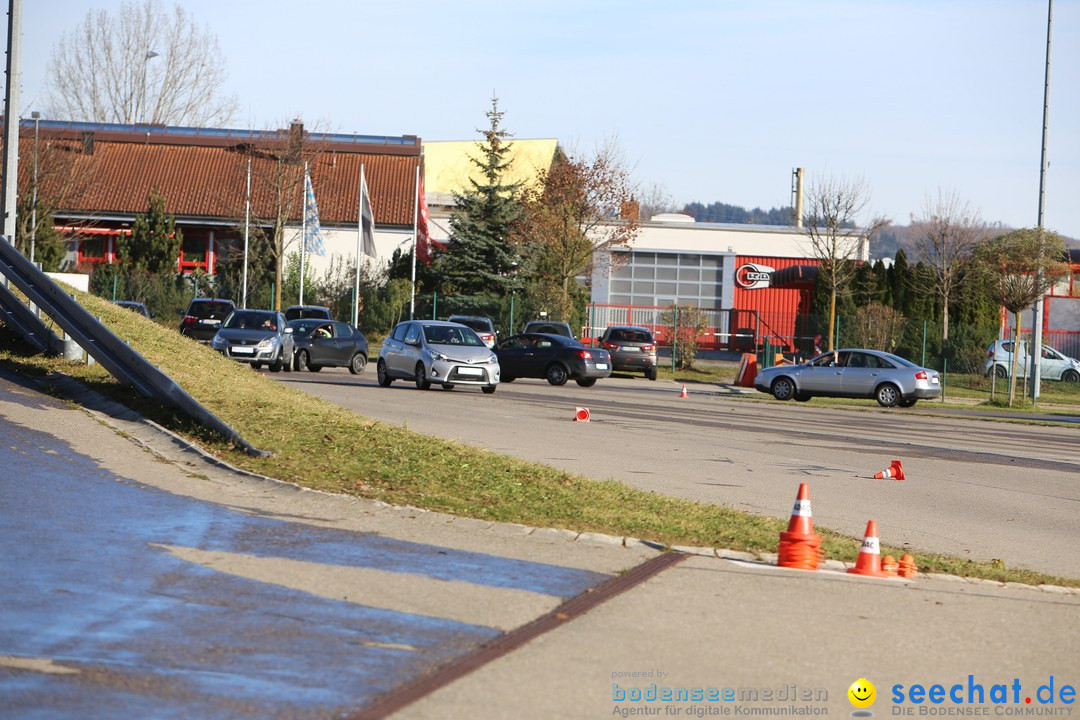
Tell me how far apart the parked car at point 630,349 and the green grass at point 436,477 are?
2541 cm

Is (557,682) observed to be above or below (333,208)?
below

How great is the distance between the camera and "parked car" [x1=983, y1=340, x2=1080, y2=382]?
140ft

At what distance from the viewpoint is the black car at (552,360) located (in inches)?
1318

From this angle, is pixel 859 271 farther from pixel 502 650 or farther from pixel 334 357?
pixel 502 650

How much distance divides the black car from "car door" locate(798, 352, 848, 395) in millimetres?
5148

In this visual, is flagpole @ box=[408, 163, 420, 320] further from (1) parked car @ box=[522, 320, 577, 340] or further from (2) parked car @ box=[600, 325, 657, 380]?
(2) parked car @ box=[600, 325, 657, 380]

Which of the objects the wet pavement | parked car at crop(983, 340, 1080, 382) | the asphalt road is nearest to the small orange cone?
the wet pavement

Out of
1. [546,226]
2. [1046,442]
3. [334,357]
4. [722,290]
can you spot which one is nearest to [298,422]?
[1046,442]

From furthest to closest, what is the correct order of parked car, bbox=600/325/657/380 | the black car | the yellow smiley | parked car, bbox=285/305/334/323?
1. parked car, bbox=285/305/334/323
2. parked car, bbox=600/325/657/380
3. the black car
4. the yellow smiley

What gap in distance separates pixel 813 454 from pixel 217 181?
4679cm

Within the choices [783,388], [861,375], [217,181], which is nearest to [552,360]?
[783,388]

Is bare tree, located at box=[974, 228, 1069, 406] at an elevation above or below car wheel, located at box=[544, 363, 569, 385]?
above

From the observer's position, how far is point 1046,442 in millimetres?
23047

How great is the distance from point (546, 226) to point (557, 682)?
47197 mm
